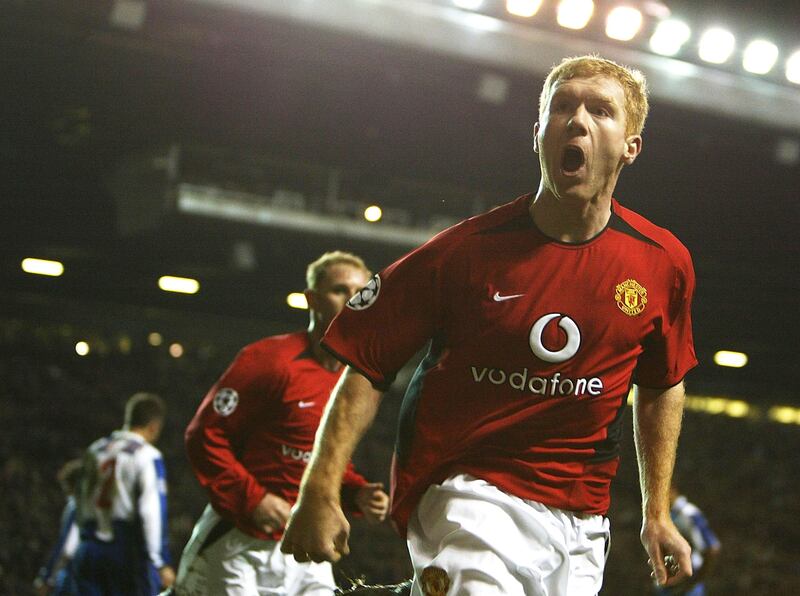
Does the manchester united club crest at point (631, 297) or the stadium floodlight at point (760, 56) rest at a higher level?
the stadium floodlight at point (760, 56)

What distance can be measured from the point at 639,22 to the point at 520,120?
2683 mm

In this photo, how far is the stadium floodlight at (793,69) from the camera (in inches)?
385

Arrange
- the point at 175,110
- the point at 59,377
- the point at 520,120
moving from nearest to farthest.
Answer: the point at 520,120 → the point at 175,110 → the point at 59,377

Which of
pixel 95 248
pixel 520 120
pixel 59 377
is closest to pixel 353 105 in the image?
pixel 520 120

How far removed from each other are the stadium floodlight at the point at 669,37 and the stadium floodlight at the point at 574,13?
708 millimetres

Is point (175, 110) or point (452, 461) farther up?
point (175, 110)

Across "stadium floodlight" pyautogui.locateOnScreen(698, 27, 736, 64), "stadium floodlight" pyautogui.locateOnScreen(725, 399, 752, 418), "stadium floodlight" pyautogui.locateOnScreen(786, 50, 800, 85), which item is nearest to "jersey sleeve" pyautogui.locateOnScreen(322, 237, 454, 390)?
"stadium floodlight" pyautogui.locateOnScreen(698, 27, 736, 64)

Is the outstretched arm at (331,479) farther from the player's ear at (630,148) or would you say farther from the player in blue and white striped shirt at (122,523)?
the player in blue and white striped shirt at (122,523)

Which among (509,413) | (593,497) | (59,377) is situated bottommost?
(593,497)

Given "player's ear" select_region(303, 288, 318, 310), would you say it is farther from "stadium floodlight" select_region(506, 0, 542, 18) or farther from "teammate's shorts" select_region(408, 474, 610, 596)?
"stadium floodlight" select_region(506, 0, 542, 18)

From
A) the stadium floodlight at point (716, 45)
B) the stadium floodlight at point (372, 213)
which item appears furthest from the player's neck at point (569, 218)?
the stadium floodlight at point (372, 213)

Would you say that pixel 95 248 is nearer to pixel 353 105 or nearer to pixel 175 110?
pixel 175 110

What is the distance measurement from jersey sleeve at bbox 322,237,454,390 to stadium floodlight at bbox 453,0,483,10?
6504 millimetres

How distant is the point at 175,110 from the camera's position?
12383mm
